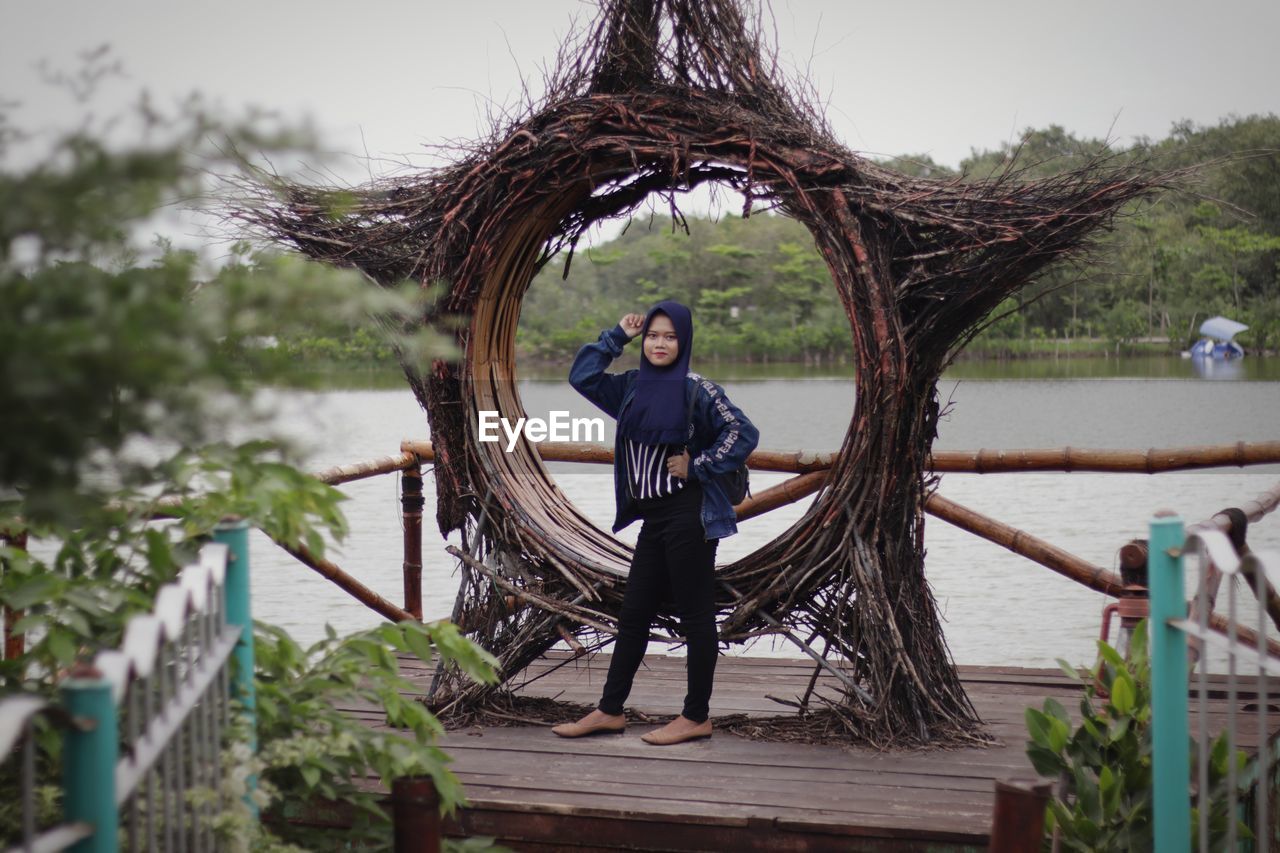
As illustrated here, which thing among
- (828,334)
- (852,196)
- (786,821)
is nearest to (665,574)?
(786,821)

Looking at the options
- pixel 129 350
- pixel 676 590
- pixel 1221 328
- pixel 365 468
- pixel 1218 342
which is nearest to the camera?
pixel 129 350

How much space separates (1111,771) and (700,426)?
1669 mm

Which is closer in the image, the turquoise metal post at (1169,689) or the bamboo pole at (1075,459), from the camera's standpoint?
the turquoise metal post at (1169,689)

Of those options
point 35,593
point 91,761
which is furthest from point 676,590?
point 91,761

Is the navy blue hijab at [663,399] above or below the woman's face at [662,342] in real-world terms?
below

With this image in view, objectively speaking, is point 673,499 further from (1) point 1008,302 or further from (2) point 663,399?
(1) point 1008,302

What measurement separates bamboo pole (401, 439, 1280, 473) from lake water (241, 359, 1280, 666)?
338 mm

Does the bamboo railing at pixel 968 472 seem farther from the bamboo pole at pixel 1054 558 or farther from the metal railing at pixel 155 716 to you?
the metal railing at pixel 155 716

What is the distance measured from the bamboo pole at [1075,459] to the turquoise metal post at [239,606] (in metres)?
2.55

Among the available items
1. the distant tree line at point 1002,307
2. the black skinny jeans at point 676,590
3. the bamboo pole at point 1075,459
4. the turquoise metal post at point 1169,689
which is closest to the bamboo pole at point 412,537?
the bamboo pole at point 1075,459

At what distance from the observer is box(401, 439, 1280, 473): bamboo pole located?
5.04m

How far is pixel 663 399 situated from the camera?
13.0 ft

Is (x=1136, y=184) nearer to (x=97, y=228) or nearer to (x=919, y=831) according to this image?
(x=919, y=831)

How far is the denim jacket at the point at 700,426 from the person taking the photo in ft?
12.8
